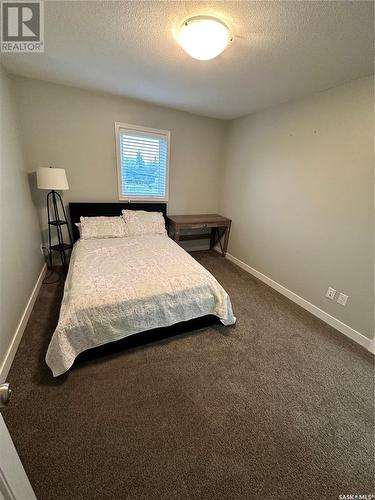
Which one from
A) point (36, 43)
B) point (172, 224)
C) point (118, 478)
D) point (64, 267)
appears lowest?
point (118, 478)

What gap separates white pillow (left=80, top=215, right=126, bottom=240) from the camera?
9.07 feet

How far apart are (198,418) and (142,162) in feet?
10.6

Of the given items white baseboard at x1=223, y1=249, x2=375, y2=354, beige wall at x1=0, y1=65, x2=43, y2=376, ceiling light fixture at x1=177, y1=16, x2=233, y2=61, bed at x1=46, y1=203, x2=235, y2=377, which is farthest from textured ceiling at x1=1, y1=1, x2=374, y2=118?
white baseboard at x1=223, y1=249, x2=375, y2=354

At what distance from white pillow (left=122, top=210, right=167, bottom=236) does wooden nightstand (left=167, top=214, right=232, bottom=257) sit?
0.27 meters

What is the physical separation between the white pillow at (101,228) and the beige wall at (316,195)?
2073mm

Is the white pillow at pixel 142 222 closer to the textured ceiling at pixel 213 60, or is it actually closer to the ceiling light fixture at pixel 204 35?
the textured ceiling at pixel 213 60

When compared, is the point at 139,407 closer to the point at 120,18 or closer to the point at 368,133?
the point at 120,18

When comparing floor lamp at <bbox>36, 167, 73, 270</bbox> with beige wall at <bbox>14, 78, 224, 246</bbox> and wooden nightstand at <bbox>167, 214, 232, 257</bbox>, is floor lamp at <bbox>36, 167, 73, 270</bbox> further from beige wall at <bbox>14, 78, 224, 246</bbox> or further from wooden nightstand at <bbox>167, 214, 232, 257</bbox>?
wooden nightstand at <bbox>167, 214, 232, 257</bbox>

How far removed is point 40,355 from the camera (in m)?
1.67

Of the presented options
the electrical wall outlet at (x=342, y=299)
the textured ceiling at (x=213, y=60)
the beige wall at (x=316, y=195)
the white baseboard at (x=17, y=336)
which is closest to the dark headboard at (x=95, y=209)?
the white baseboard at (x=17, y=336)

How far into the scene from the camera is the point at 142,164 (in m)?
3.21

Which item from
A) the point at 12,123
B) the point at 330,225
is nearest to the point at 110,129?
the point at 12,123

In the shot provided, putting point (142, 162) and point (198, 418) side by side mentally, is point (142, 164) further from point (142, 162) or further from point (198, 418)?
point (198, 418)

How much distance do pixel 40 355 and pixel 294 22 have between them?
300 centimetres
